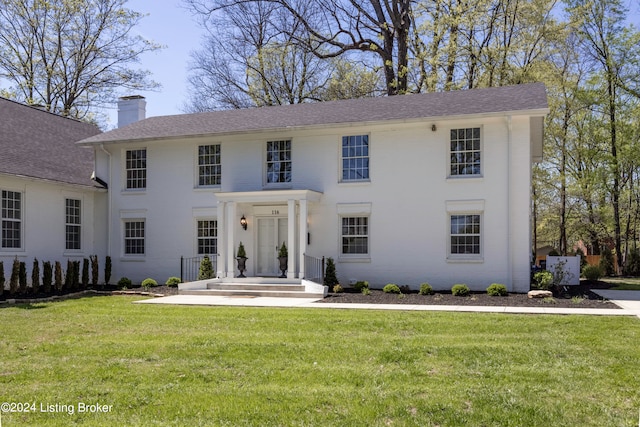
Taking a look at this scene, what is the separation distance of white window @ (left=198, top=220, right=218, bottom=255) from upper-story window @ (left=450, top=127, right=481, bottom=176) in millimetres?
8224

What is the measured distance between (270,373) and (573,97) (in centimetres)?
3062

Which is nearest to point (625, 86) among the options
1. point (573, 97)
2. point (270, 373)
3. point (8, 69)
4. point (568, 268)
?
point (573, 97)

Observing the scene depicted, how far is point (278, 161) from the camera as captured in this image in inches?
818

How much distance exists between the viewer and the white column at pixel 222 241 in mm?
19750

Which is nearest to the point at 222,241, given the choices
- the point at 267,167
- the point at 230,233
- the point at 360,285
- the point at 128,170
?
the point at 230,233

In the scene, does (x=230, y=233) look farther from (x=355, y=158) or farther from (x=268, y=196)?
(x=355, y=158)

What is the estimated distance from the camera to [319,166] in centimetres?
2016

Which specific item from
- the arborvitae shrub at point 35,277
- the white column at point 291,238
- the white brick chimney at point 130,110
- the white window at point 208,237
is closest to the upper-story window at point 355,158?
the white column at point 291,238

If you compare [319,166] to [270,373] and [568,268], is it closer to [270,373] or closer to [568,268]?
[568,268]

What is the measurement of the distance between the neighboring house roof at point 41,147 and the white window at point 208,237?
4.32 metres

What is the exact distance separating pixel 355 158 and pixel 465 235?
427 centimetres

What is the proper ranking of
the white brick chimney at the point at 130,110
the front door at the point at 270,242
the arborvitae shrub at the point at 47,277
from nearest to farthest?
the arborvitae shrub at the point at 47,277 < the front door at the point at 270,242 < the white brick chimney at the point at 130,110

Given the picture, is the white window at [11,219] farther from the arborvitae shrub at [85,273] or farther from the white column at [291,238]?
the white column at [291,238]

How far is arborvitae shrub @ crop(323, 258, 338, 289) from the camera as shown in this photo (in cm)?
1856
